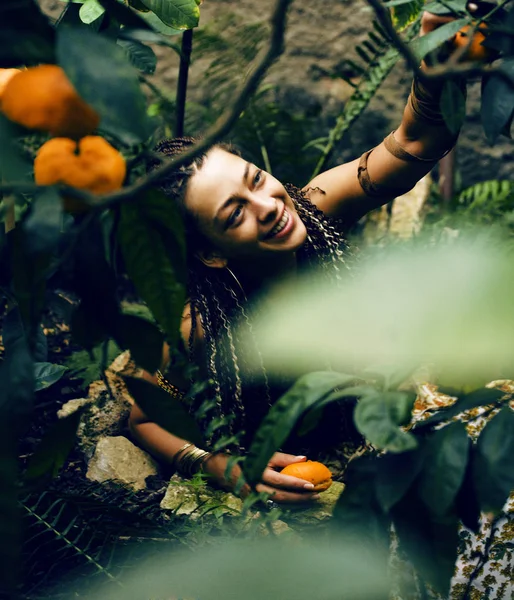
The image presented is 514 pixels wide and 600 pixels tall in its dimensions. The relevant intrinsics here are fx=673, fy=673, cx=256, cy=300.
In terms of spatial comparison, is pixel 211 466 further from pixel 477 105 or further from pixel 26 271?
pixel 477 105

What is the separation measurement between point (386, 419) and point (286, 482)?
94cm

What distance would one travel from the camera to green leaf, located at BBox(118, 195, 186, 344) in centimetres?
67

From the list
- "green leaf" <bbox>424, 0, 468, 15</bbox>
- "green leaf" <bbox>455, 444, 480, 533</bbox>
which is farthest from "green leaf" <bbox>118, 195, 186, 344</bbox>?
"green leaf" <bbox>424, 0, 468, 15</bbox>

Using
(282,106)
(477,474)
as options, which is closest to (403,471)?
(477,474)

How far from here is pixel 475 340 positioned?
0.53 metres

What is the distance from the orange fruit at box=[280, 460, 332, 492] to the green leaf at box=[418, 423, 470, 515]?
0.88m

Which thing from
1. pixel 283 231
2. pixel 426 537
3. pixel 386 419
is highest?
pixel 283 231

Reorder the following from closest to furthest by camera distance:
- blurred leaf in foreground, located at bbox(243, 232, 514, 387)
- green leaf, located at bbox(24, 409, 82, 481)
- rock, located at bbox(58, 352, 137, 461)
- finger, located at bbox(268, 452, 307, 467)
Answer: blurred leaf in foreground, located at bbox(243, 232, 514, 387) → green leaf, located at bbox(24, 409, 82, 481) → finger, located at bbox(268, 452, 307, 467) → rock, located at bbox(58, 352, 137, 461)

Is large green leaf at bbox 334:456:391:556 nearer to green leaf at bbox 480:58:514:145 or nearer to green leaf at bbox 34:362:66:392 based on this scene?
green leaf at bbox 480:58:514:145

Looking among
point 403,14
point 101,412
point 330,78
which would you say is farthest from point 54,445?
point 330,78

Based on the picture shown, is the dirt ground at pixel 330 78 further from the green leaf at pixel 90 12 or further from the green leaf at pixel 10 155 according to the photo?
the green leaf at pixel 10 155

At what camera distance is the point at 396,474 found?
2.02 ft

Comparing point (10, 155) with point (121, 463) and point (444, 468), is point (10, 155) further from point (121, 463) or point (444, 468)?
point (121, 463)

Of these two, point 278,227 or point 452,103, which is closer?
point 452,103
